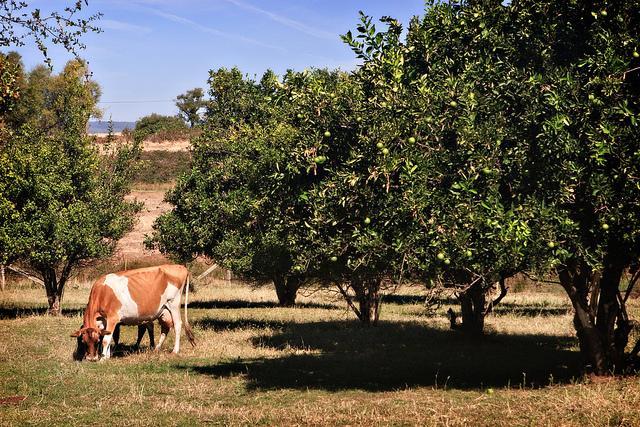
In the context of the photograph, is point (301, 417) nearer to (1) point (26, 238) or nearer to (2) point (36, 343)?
(2) point (36, 343)

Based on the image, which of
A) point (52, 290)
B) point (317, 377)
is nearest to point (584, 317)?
point (317, 377)

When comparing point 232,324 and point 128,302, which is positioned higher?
point 128,302

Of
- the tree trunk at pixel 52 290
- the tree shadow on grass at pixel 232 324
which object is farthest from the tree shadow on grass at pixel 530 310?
the tree trunk at pixel 52 290

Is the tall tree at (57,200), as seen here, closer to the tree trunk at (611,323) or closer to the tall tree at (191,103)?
the tree trunk at (611,323)

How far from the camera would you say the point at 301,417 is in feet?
43.8

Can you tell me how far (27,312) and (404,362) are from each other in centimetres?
2112

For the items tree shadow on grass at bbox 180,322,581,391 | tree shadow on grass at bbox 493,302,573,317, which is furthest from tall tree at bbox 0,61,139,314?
tree shadow on grass at bbox 493,302,573,317

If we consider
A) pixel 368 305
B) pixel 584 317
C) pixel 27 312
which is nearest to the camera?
pixel 584 317

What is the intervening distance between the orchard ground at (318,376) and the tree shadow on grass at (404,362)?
0.05m

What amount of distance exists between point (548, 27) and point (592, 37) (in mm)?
919

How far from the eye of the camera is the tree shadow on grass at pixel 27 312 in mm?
32006

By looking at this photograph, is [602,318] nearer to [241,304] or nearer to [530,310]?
[530,310]

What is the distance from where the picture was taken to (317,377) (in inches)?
741

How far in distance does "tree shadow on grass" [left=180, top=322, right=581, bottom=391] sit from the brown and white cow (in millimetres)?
2898
